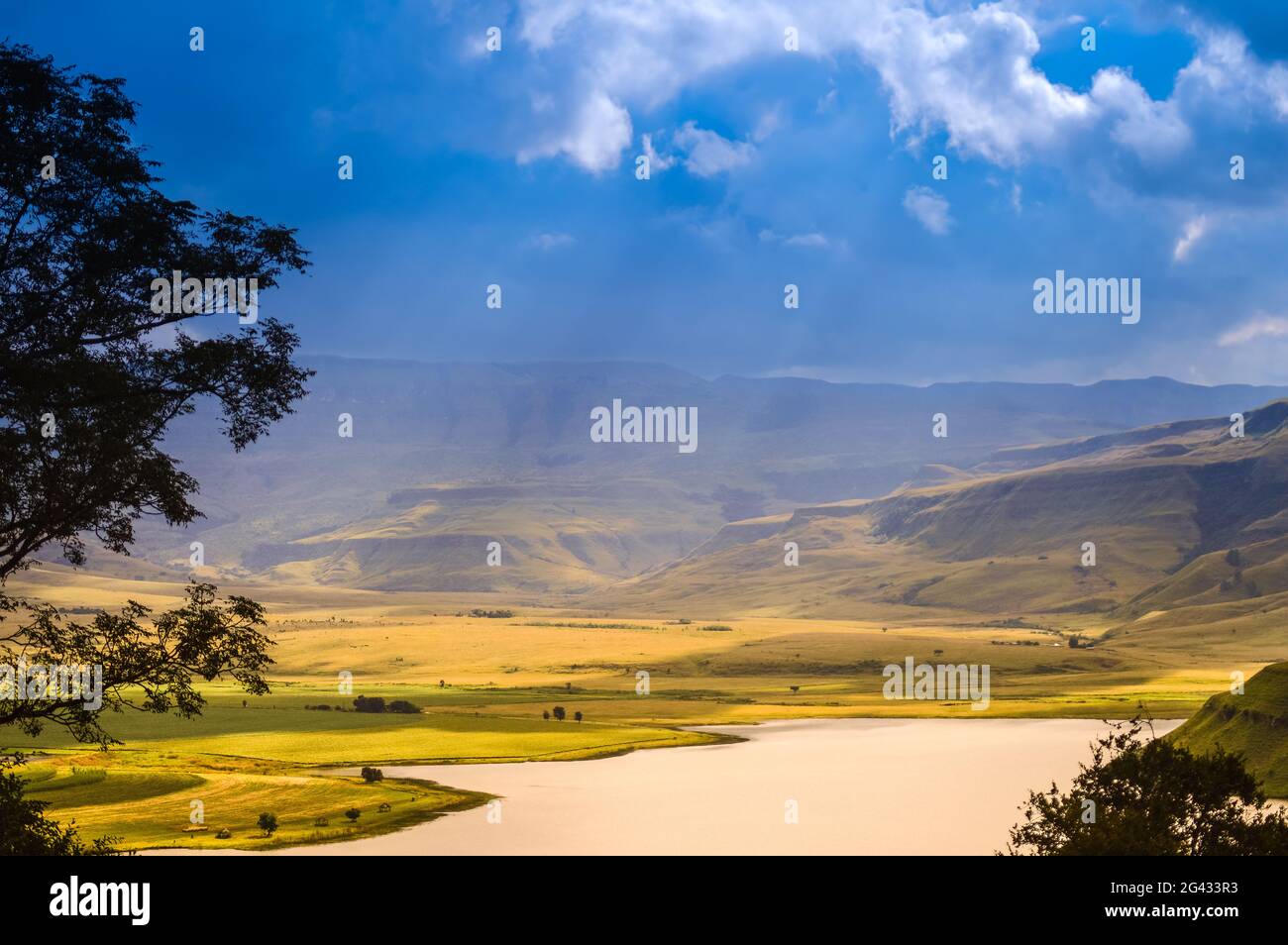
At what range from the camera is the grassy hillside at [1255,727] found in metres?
64.7

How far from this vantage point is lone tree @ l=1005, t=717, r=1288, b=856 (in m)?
31.4

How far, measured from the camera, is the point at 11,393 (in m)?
28.8

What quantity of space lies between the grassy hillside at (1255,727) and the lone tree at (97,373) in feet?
183

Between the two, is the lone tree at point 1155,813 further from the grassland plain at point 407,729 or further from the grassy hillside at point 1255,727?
the grassland plain at point 407,729

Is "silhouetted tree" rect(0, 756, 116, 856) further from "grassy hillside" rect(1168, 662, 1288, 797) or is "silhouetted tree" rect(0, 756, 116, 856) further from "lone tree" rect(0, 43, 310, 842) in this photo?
"grassy hillside" rect(1168, 662, 1288, 797)

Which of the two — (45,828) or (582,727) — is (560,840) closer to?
(45,828)

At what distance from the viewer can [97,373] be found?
2909cm

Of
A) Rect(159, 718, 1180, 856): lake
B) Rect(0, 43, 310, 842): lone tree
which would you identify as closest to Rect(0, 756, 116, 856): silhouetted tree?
Rect(0, 43, 310, 842): lone tree

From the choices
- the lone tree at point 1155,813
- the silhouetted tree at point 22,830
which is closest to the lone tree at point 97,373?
the silhouetted tree at point 22,830

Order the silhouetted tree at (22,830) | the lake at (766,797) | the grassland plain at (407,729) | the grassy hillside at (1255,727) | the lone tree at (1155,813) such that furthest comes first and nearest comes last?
the grassland plain at (407,729) < the grassy hillside at (1255,727) < the lake at (766,797) < the lone tree at (1155,813) < the silhouetted tree at (22,830)
